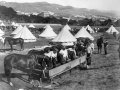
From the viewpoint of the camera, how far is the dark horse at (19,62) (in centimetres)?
602

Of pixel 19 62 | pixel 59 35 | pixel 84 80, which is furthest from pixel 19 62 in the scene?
pixel 59 35

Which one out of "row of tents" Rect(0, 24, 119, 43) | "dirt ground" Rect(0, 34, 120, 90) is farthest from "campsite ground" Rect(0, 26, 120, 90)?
"row of tents" Rect(0, 24, 119, 43)

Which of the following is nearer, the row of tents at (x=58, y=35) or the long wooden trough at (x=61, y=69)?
the long wooden trough at (x=61, y=69)

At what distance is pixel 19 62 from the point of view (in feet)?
19.9

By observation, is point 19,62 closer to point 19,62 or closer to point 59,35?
point 19,62

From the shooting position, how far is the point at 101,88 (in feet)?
19.4

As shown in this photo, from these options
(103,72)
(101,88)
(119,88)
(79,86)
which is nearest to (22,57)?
(79,86)

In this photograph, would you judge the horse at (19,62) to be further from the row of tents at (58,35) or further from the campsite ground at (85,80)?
the row of tents at (58,35)

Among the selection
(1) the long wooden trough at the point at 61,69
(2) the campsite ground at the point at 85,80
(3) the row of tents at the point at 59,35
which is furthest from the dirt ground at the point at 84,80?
(3) the row of tents at the point at 59,35

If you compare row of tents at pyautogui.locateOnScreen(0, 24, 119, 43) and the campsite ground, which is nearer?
the campsite ground

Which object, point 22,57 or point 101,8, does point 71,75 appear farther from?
point 101,8

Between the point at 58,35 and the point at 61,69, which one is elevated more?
the point at 58,35

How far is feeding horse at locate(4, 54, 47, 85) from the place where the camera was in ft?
19.8

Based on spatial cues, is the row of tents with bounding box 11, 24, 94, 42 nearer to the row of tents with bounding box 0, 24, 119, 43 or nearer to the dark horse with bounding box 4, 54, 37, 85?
the row of tents with bounding box 0, 24, 119, 43
